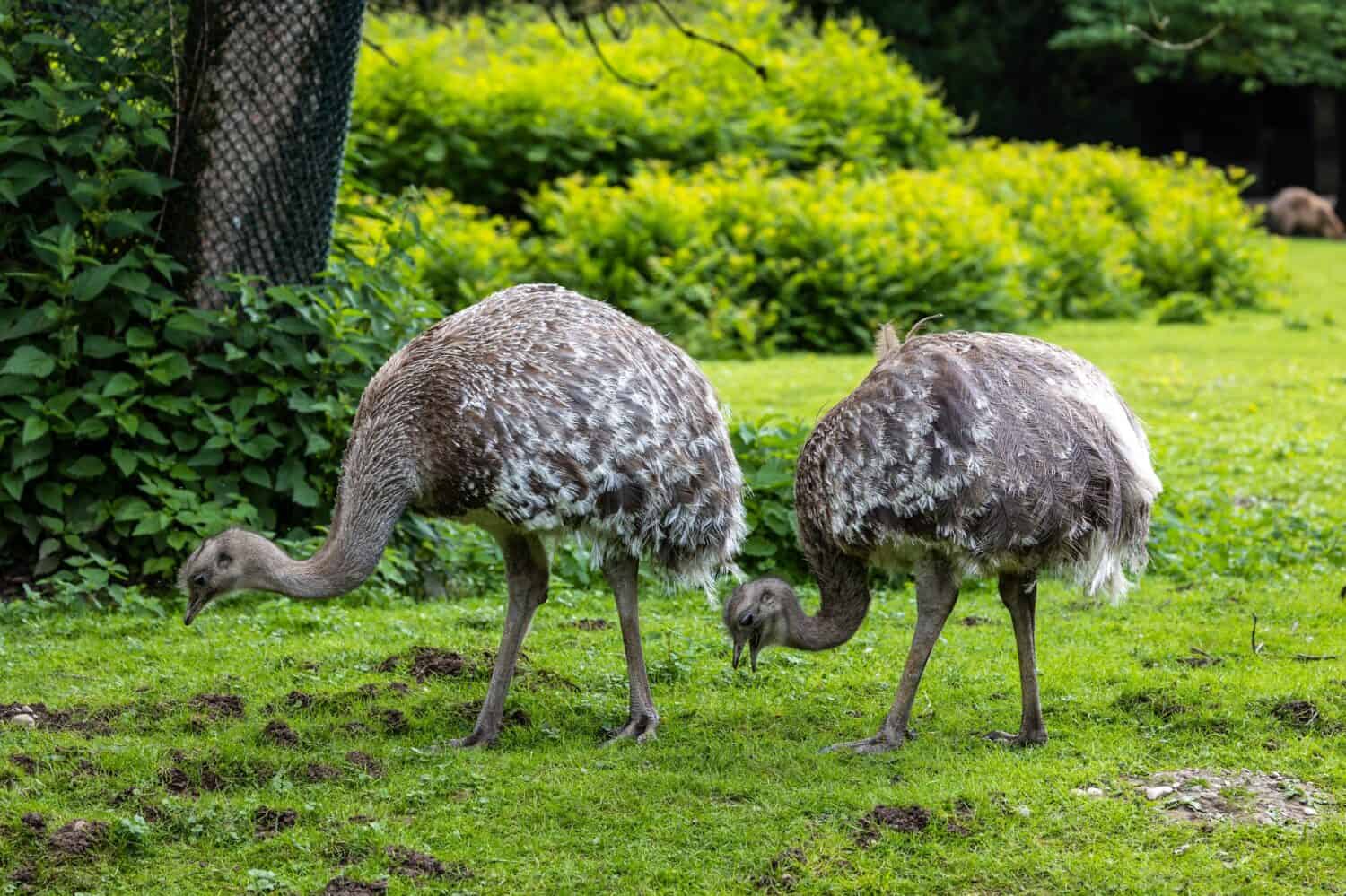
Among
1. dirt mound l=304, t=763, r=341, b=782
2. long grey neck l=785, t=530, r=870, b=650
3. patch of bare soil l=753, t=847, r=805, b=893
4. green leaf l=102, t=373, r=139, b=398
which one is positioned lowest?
patch of bare soil l=753, t=847, r=805, b=893

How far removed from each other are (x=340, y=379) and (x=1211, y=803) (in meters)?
4.45

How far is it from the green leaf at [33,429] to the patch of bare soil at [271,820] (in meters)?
2.98

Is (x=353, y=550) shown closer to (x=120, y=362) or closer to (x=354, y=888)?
(x=354, y=888)

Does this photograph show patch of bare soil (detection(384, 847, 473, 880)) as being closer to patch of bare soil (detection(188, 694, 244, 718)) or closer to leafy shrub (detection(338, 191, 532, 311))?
patch of bare soil (detection(188, 694, 244, 718))

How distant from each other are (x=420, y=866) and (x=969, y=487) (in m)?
2.14

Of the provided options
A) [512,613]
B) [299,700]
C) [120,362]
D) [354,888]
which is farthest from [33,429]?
[354,888]

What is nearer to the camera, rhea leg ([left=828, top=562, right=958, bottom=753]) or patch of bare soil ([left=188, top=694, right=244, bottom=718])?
rhea leg ([left=828, top=562, right=958, bottom=753])

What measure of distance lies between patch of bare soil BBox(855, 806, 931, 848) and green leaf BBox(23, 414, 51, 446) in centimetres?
430

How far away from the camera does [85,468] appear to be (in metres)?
7.67

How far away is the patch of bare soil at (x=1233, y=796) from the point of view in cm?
518

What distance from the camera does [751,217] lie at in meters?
14.7

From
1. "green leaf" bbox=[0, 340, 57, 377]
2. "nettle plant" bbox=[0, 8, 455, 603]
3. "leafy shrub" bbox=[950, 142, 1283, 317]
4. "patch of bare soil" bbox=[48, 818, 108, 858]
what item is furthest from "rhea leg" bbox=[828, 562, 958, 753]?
"leafy shrub" bbox=[950, 142, 1283, 317]

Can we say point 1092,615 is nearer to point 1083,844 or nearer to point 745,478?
point 745,478

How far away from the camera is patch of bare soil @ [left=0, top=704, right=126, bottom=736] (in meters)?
5.89
